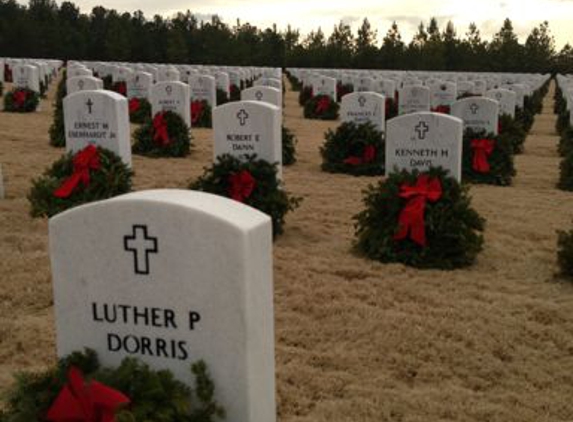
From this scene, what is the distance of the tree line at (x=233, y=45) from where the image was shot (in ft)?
191

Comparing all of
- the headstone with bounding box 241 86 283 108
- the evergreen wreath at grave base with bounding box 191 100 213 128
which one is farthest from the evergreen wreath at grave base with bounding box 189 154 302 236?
the evergreen wreath at grave base with bounding box 191 100 213 128

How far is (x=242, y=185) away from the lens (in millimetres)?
7332

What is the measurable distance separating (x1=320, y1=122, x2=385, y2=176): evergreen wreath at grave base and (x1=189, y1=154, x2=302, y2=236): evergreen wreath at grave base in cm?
398

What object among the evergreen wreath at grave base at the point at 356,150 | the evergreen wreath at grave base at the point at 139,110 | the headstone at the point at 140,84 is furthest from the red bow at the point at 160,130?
the headstone at the point at 140,84

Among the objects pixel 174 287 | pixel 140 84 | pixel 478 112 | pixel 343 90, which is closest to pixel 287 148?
pixel 478 112

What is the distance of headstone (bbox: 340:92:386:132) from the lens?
441 inches

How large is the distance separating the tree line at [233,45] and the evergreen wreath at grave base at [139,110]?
141ft

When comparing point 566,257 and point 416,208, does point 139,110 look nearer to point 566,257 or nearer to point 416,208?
point 416,208

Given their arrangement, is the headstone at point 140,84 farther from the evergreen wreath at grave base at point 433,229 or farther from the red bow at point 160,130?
the evergreen wreath at grave base at point 433,229

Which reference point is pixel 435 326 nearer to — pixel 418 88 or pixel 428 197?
pixel 428 197

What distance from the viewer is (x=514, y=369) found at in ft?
14.5

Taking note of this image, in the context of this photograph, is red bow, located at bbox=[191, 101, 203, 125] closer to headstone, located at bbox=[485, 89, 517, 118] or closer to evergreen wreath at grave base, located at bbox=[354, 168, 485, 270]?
headstone, located at bbox=[485, 89, 517, 118]

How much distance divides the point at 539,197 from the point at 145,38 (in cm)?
5425

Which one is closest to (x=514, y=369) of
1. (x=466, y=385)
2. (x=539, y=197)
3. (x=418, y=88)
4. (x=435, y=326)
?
(x=466, y=385)
